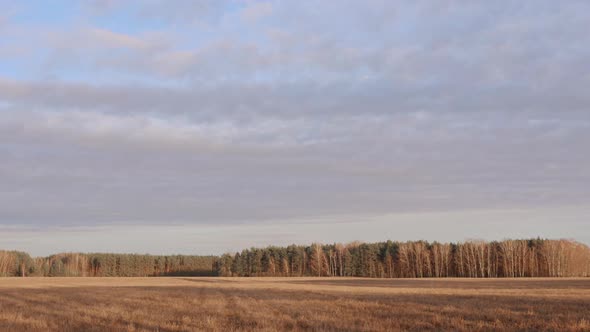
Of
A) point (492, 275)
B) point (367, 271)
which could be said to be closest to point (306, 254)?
point (367, 271)

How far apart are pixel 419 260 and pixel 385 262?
7.64 metres

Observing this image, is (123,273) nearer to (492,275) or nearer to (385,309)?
(492,275)

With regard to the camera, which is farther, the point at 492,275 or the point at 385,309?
the point at 492,275

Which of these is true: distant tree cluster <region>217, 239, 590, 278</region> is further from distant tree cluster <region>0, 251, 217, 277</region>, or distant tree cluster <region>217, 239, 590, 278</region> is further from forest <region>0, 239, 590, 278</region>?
distant tree cluster <region>0, 251, 217, 277</region>

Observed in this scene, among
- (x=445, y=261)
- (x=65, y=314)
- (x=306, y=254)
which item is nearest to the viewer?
(x=65, y=314)

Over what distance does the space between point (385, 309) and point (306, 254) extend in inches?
4976

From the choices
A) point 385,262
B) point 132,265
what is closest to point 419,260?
point 385,262

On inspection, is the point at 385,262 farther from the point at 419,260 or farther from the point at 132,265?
the point at 132,265

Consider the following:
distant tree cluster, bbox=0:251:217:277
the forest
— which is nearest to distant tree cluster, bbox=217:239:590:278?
the forest

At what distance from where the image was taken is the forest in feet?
413

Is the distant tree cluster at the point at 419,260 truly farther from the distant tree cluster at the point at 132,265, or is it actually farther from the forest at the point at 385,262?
the distant tree cluster at the point at 132,265

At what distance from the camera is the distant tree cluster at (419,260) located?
125 meters

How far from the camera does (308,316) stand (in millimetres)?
23281

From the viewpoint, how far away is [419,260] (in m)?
134
